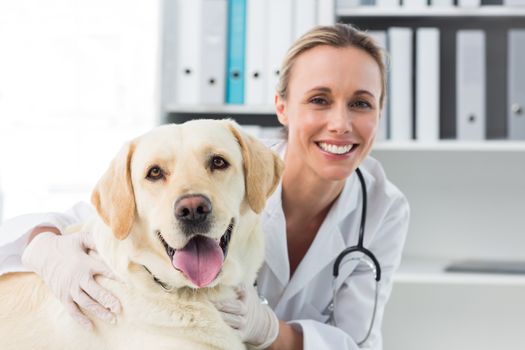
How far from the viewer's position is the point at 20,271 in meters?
1.26

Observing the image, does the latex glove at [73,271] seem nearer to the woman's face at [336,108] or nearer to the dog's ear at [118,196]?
the dog's ear at [118,196]

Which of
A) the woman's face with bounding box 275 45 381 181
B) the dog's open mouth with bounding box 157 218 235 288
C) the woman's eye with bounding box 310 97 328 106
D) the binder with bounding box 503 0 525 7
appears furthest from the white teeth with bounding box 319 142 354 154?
the binder with bounding box 503 0 525 7

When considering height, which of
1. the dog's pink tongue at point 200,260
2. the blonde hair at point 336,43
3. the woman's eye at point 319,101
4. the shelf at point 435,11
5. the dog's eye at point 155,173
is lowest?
the dog's pink tongue at point 200,260

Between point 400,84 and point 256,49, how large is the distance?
501 mm

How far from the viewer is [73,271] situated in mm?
1141

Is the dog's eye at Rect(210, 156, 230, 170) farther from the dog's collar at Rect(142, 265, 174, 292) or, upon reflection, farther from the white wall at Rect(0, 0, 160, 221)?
the white wall at Rect(0, 0, 160, 221)

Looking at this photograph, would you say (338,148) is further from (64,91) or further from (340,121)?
(64,91)

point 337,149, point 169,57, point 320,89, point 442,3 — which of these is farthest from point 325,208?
point 442,3

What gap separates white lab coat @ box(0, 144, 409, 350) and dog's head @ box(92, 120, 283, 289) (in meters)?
0.32

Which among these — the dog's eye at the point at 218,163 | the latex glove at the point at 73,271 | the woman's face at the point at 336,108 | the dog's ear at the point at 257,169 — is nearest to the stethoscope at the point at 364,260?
the woman's face at the point at 336,108

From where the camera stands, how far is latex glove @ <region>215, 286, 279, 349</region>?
1142 millimetres

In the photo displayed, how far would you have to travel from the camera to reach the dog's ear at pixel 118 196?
104 centimetres

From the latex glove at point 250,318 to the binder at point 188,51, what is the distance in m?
1.00

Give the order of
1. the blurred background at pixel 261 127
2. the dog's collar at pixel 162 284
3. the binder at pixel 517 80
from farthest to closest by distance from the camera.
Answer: the blurred background at pixel 261 127 < the binder at pixel 517 80 < the dog's collar at pixel 162 284
